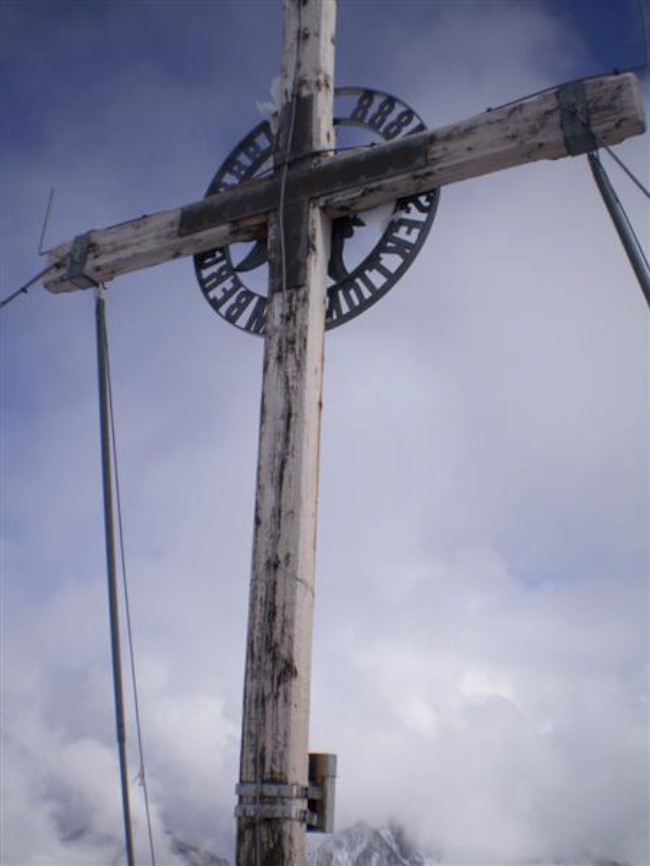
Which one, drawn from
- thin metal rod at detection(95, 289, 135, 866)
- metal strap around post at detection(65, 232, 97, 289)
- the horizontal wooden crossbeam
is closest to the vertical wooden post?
the horizontal wooden crossbeam

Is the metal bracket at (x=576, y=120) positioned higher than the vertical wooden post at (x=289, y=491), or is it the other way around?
the metal bracket at (x=576, y=120)

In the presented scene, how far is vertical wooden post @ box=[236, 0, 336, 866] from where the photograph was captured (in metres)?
3.17

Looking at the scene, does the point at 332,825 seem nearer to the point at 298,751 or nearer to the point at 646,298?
the point at 298,751

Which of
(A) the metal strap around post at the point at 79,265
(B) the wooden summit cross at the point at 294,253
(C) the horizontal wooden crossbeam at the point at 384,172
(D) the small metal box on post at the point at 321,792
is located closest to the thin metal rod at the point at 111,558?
(A) the metal strap around post at the point at 79,265

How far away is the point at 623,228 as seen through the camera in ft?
11.1

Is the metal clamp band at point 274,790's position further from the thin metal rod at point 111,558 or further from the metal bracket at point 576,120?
the metal bracket at point 576,120

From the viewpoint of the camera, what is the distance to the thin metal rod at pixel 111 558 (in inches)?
144

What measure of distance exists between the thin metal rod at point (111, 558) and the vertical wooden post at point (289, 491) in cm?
69

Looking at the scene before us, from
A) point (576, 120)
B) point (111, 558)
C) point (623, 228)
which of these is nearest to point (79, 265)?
point (111, 558)

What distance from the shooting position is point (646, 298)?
10.5 ft

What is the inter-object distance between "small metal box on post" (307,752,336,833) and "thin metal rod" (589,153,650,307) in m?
2.23

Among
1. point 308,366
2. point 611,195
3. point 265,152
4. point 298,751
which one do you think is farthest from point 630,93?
point 298,751

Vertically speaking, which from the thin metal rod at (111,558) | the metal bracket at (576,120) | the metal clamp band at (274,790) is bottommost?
the metal clamp band at (274,790)

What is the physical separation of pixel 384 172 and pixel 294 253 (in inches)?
24.1
